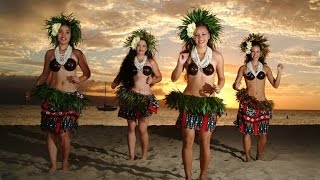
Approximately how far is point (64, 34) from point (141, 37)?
1386 mm

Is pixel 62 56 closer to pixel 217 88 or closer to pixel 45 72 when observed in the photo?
pixel 45 72

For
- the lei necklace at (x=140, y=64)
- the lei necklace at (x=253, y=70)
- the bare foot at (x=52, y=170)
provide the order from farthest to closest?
the lei necklace at (x=253, y=70) → the lei necklace at (x=140, y=64) → the bare foot at (x=52, y=170)

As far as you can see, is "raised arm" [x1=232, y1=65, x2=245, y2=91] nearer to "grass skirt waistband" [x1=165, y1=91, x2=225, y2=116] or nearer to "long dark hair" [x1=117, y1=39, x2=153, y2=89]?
"long dark hair" [x1=117, y1=39, x2=153, y2=89]

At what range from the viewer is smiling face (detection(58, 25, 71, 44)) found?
5.16 metres

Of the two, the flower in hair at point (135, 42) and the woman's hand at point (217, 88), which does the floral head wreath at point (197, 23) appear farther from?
the flower in hair at point (135, 42)

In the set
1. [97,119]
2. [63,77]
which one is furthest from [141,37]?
[97,119]

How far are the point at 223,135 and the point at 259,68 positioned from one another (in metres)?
3.59

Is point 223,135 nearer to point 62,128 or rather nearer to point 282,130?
point 282,130

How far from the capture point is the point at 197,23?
4.52 metres

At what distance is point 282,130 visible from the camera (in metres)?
10.5

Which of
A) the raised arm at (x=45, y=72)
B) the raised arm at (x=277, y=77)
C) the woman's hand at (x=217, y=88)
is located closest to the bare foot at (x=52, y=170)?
the raised arm at (x=45, y=72)

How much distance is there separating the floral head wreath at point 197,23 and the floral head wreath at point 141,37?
5.29 feet

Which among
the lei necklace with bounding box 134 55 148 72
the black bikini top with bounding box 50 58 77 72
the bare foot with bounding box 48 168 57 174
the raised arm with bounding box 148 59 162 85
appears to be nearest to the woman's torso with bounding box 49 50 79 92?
the black bikini top with bounding box 50 58 77 72

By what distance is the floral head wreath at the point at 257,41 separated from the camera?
629 cm
